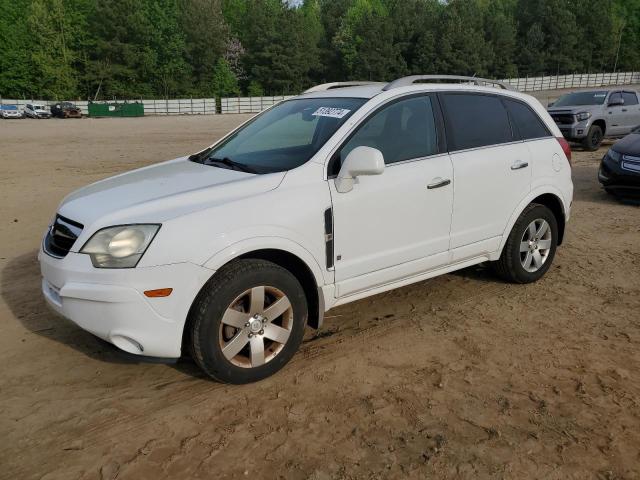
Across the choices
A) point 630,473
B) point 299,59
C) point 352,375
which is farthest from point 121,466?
point 299,59

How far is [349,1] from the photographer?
89.6 meters

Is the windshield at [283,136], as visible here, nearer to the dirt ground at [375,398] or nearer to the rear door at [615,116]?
the dirt ground at [375,398]

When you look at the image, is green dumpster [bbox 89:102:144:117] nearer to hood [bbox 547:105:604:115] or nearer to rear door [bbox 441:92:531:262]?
hood [bbox 547:105:604:115]

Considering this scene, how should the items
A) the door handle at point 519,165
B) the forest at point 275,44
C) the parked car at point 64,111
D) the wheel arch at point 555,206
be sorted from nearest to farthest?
the door handle at point 519,165 < the wheel arch at point 555,206 < the parked car at point 64,111 < the forest at point 275,44

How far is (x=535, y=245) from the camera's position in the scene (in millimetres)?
5000

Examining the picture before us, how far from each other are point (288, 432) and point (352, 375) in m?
0.70

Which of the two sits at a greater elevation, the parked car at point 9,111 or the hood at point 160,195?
the hood at point 160,195

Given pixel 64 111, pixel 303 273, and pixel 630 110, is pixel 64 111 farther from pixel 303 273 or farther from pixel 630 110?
pixel 303 273

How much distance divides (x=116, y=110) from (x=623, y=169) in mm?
52901

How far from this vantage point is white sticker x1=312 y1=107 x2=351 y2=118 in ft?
12.7

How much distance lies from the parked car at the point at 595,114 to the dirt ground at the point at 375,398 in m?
11.0

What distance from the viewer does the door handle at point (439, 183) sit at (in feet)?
13.1

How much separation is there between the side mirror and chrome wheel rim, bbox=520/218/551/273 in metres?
2.10

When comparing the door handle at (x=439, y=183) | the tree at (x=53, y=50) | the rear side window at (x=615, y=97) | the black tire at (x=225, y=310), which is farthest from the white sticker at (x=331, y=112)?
the tree at (x=53, y=50)
